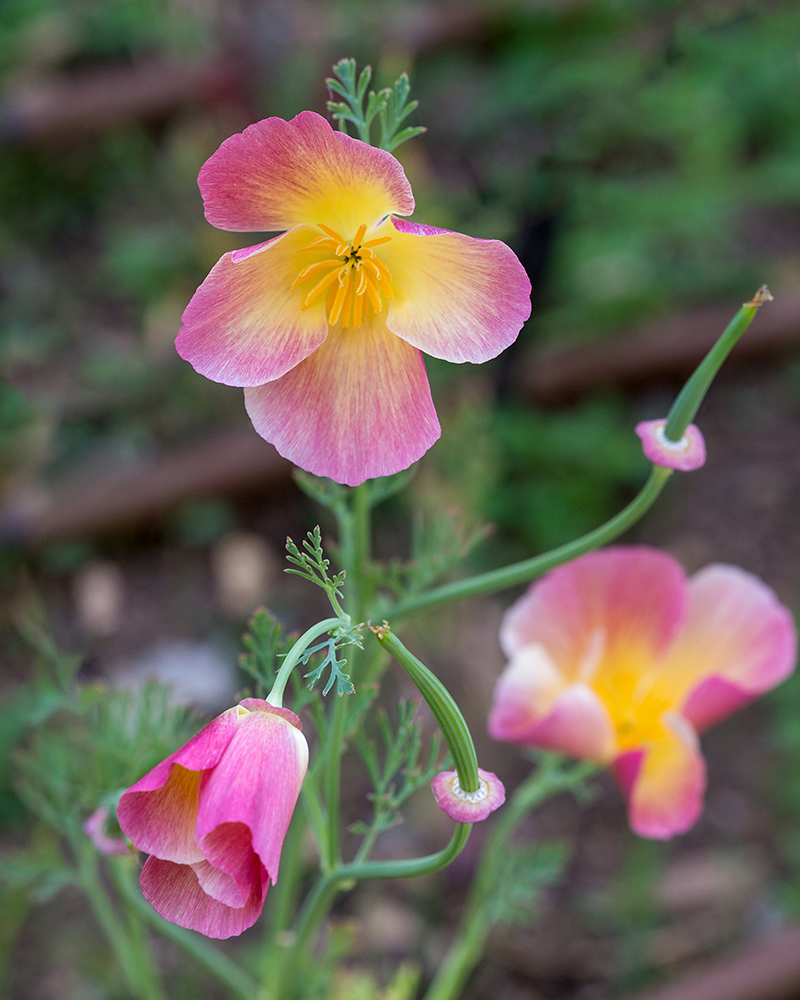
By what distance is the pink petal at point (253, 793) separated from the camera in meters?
0.27

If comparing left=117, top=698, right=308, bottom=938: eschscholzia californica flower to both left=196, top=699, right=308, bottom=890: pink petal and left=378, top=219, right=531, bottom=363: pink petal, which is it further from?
left=378, top=219, right=531, bottom=363: pink petal

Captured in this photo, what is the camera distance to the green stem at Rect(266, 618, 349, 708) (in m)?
0.27

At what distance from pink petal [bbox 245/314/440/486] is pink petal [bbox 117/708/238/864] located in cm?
9

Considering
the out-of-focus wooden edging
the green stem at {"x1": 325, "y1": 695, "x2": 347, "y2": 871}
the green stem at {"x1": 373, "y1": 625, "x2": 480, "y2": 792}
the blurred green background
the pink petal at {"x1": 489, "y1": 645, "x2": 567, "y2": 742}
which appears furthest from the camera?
the out-of-focus wooden edging

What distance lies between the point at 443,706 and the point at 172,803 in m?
0.09

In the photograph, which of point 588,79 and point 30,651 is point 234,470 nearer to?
point 30,651

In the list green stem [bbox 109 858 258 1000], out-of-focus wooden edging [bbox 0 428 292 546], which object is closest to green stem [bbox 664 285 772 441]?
green stem [bbox 109 858 258 1000]

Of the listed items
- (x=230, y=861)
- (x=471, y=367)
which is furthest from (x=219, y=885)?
(x=471, y=367)

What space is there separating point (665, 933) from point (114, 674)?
71cm

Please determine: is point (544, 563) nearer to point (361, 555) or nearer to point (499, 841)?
point (361, 555)

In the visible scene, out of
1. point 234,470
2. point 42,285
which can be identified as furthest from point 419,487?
point 42,285

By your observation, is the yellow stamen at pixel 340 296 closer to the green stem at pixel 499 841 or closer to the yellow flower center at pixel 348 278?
the yellow flower center at pixel 348 278

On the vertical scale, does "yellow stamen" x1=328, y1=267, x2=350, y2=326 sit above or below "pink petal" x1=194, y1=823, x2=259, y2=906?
above

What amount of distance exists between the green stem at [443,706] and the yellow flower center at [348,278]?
128 mm
